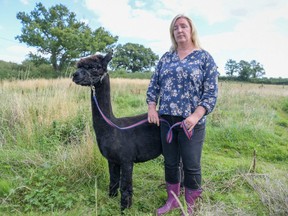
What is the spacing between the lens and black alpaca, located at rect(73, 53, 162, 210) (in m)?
2.79

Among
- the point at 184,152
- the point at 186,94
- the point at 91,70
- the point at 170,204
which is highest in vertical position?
the point at 91,70

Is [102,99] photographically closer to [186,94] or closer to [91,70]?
[91,70]

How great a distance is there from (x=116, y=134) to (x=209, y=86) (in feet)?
3.74

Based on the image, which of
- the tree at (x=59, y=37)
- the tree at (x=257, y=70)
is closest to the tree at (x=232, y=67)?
the tree at (x=257, y=70)

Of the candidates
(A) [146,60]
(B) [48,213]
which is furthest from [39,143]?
(A) [146,60]

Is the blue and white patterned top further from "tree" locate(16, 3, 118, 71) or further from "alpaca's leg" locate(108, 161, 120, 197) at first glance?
"tree" locate(16, 3, 118, 71)

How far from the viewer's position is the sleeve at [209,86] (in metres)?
2.60

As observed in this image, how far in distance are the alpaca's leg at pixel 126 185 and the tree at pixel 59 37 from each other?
23299mm

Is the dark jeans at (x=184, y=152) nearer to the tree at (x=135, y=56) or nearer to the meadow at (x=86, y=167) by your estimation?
the meadow at (x=86, y=167)

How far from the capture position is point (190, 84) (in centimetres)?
264

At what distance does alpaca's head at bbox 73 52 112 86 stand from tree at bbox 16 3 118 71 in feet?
76.0

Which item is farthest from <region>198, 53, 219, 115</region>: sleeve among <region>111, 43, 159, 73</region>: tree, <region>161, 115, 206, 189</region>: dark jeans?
<region>111, 43, 159, 73</region>: tree

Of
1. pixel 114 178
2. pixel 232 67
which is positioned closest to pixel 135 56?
pixel 232 67

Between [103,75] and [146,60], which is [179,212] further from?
[146,60]
